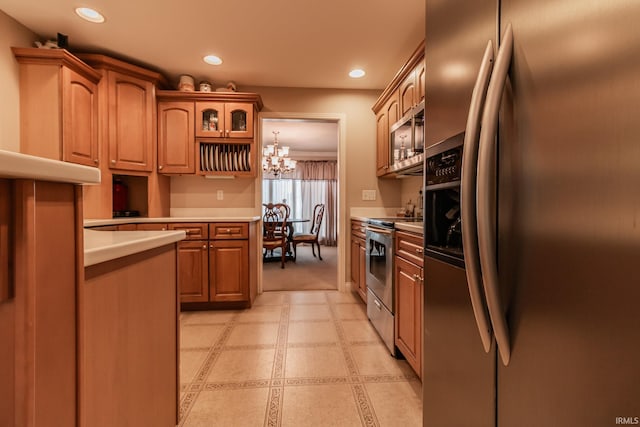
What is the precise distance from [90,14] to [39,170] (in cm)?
259

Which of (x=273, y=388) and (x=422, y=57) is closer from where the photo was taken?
(x=273, y=388)

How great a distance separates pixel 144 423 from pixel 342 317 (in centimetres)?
189

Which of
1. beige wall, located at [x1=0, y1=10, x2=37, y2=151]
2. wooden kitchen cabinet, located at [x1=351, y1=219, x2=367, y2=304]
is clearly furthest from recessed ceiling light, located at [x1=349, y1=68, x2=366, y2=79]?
beige wall, located at [x1=0, y1=10, x2=37, y2=151]

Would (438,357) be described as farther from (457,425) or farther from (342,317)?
(342,317)

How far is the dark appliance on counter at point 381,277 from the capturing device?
191 centimetres

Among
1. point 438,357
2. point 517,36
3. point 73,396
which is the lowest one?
point 438,357

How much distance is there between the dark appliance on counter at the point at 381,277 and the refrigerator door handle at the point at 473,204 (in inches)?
46.1

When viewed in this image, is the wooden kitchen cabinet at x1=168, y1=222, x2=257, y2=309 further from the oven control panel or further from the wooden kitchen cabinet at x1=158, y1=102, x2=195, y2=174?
the oven control panel

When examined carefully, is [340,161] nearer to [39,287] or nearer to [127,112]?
[127,112]

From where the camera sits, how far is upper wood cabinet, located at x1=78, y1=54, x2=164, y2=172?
268cm

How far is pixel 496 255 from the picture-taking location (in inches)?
24.9

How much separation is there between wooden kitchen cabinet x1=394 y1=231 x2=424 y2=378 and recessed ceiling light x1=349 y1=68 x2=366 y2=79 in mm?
2034

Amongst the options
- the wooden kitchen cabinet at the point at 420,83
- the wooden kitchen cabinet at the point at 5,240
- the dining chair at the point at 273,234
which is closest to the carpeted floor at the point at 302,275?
the dining chair at the point at 273,234

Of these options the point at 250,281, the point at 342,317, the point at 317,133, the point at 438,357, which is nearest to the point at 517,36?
the point at 438,357
